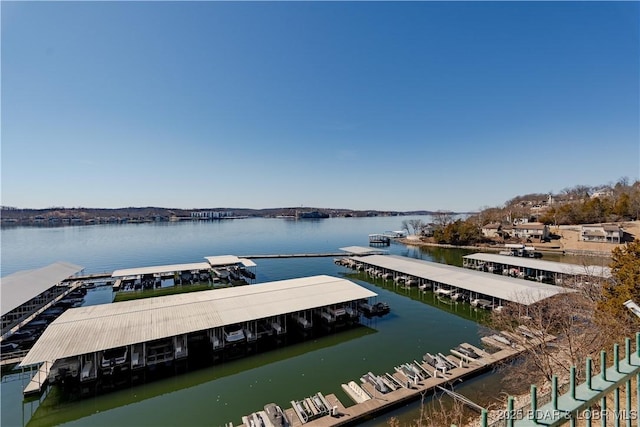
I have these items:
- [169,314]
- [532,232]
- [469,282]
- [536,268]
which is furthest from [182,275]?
[532,232]

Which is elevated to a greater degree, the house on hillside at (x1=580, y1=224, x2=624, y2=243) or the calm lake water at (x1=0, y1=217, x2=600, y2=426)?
the house on hillside at (x1=580, y1=224, x2=624, y2=243)

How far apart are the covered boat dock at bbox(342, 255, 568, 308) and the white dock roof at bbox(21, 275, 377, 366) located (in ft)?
27.4

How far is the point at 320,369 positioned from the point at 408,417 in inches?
195

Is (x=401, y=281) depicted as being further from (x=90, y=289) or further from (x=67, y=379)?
(x=90, y=289)

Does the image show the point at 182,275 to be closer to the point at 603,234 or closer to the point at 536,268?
Answer: the point at 536,268

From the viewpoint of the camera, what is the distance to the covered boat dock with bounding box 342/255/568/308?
63.3ft

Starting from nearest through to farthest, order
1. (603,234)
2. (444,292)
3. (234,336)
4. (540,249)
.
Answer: (234,336)
(444,292)
(603,234)
(540,249)

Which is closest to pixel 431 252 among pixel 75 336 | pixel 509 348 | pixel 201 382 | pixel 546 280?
pixel 546 280

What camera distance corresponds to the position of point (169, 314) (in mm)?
16031

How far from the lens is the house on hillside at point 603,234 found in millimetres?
41781

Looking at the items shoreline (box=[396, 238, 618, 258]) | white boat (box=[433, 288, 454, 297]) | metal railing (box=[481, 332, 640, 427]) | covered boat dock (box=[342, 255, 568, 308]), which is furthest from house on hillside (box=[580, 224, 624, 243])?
metal railing (box=[481, 332, 640, 427])

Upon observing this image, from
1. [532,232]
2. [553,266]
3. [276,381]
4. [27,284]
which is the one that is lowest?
[276,381]

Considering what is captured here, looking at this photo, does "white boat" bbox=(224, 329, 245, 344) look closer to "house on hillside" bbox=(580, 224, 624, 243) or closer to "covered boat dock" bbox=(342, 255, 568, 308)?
"covered boat dock" bbox=(342, 255, 568, 308)

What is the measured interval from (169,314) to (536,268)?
30478 millimetres
